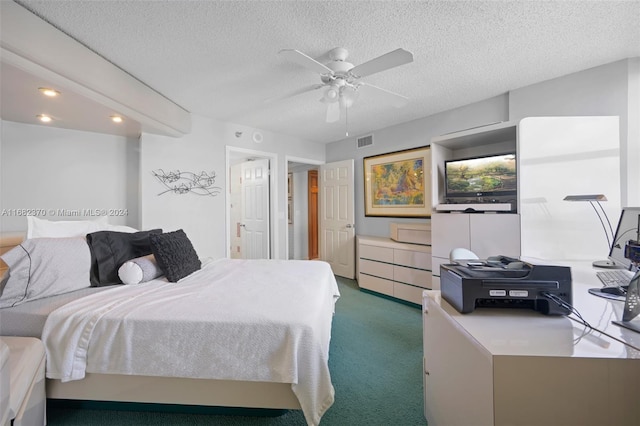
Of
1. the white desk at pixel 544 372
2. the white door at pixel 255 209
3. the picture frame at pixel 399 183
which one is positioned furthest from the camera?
the white door at pixel 255 209

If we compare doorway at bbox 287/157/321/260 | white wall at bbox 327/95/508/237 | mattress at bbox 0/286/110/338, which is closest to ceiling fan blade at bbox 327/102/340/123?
white wall at bbox 327/95/508/237

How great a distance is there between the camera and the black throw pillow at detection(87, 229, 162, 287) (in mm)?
1960

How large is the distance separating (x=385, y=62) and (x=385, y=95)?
1.04 metres

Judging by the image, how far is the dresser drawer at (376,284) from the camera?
3498mm

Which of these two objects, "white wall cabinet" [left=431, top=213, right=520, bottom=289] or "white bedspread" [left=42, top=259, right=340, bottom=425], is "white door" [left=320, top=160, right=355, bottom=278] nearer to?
"white wall cabinet" [left=431, top=213, right=520, bottom=289]

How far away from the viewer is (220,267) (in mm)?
2514

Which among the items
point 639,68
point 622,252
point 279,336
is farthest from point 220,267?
point 639,68

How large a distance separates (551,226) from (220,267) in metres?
3.17

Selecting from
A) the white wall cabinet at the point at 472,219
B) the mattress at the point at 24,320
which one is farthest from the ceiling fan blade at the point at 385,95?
the mattress at the point at 24,320

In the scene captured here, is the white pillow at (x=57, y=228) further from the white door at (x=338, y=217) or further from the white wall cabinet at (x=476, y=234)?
the white wall cabinet at (x=476, y=234)

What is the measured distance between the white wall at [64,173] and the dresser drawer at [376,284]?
3066 mm

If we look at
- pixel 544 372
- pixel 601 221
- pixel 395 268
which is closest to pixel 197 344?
pixel 544 372

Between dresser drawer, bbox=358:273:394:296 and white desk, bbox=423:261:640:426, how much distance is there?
8.32 feet

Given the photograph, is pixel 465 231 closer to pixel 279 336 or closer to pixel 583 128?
pixel 583 128
